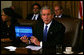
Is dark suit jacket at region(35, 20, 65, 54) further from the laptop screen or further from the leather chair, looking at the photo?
the laptop screen

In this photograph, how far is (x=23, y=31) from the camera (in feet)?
8.88

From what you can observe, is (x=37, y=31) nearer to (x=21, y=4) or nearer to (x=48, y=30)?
(x=48, y=30)

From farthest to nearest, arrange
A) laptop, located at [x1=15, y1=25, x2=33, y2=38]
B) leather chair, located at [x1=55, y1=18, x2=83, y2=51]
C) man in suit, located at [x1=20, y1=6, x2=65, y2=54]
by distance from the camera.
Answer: leather chair, located at [x1=55, y1=18, x2=83, y2=51]
man in suit, located at [x1=20, y1=6, x2=65, y2=54]
laptop, located at [x1=15, y1=25, x2=33, y2=38]

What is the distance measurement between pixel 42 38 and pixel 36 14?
245 cm

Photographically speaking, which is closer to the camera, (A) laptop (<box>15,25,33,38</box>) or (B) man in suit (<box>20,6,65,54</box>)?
(A) laptop (<box>15,25,33,38</box>)

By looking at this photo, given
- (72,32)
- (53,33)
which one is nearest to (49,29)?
(53,33)

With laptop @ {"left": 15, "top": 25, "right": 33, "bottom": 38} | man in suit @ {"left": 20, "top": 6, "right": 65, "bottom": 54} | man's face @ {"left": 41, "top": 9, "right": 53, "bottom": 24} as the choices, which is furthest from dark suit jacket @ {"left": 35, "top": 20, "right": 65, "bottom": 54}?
laptop @ {"left": 15, "top": 25, "right": 33, "bottom": 38}

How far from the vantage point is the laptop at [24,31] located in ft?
8.62

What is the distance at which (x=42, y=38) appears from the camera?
9.57ft

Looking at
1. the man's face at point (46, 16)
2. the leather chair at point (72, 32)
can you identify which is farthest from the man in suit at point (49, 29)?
the leather chair at point (72, 32)

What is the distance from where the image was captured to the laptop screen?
8.62 ft

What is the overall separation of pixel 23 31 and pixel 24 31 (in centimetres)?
3

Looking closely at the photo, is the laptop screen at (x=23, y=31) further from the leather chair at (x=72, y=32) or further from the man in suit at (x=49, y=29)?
the leather chair at (x=72, y=32)

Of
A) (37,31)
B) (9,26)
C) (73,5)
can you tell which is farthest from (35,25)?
(73,5)
